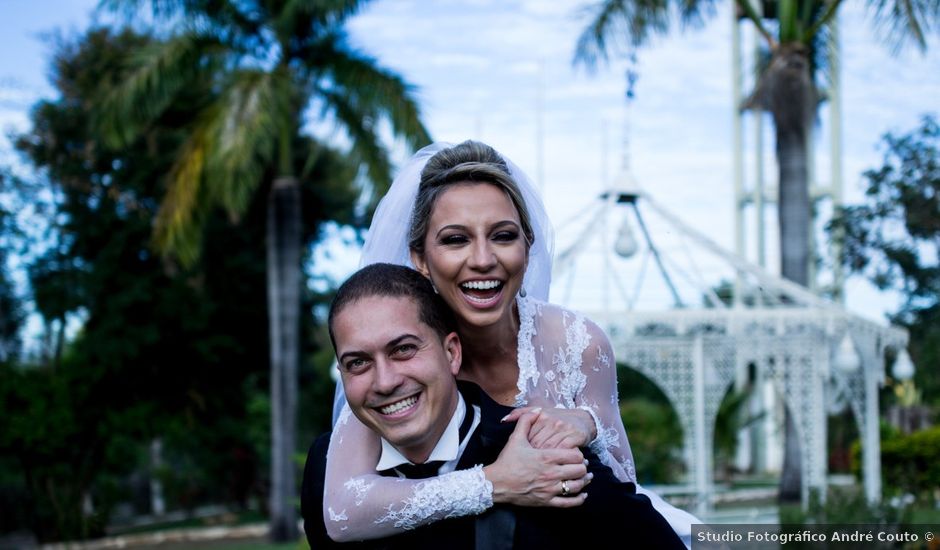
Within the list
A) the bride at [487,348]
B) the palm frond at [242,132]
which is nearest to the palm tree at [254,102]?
the palm frond at [242,132]

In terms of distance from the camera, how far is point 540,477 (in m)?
2.71

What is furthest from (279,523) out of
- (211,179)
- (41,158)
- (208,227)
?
(41,158)

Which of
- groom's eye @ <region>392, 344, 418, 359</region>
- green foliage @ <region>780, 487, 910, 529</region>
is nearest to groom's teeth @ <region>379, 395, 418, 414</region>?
groom's eye @ <region>392, 344, 418, 359</region>

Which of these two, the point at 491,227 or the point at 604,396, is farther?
the point at 604,396

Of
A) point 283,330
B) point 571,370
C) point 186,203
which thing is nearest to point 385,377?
point 571,370

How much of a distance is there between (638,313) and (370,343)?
Result: 45.7ft

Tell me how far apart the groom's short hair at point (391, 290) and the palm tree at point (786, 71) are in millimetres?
14021

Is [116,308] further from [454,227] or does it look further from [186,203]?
[454,227]

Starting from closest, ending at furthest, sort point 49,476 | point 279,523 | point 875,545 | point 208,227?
point 875,545
point 279,523
point 49,476
point 208,227

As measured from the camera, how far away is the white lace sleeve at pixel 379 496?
2730 millimetres

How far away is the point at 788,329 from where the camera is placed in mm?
16984

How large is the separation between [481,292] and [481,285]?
2 cm

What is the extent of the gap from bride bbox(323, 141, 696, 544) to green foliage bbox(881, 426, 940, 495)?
17.2 metres

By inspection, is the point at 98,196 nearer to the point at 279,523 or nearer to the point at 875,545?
the point at 279,523
